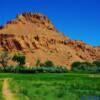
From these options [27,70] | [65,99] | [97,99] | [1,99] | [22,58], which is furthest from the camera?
[22,58]

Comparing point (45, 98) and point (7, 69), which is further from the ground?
point (7, 69)

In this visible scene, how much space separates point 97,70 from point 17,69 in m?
30.2

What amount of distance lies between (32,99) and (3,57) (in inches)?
6057

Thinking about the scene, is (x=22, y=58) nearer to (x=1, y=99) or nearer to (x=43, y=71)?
(x=43, y=71)

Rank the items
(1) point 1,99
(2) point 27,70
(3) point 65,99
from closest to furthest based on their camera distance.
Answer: (1) point 1,99, (3) point 65,99, (2) point 27,70

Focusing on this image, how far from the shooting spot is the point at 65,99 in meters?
31.5

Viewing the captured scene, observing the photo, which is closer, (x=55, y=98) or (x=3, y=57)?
(x=55, y=98)

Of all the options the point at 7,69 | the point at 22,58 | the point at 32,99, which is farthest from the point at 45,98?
the point at 22,58

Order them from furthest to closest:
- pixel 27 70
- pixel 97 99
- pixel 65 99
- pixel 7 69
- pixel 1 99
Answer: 1. pixel 7 69
2. pixel 27 70
3. pixel 97 99
4. pixel 65 99
5. pixel 1 99

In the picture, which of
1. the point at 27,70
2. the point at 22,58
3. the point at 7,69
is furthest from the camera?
the point at 22,58

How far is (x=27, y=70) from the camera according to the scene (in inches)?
5192

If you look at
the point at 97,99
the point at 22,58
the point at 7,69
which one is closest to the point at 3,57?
the point at 22,58

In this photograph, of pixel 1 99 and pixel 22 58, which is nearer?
pixel 1 99

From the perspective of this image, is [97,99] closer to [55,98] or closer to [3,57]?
[55,98]
